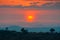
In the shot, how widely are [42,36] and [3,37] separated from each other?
249 centimetres

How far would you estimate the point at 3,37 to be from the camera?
2298 centimetres

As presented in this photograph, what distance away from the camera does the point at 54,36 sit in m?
23.5

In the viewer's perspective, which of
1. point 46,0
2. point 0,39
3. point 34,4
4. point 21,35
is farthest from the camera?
point 46,0

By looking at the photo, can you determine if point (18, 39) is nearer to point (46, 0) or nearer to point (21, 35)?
point (21, 35)

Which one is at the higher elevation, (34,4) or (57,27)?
(34,4)

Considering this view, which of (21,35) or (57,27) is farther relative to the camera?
(57,27)

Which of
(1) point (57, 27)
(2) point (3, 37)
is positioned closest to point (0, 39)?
(2) point (3, 37)

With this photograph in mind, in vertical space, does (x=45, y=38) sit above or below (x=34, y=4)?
below

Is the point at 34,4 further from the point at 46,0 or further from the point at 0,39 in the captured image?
the point at 0,39

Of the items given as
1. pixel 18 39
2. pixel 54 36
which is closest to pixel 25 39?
pixel 18 39

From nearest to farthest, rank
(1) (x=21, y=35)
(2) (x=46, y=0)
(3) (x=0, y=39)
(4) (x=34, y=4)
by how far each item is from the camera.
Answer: (3) (x=0, y=39), (1) (x=21, y=35), (4) (x=34, y=4), (2) (x=46, y=0)

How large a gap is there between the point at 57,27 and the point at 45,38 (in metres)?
7.38

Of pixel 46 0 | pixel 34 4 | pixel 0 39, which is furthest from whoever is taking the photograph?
pixel 46 0

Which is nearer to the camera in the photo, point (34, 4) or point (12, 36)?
point (12, 36)
